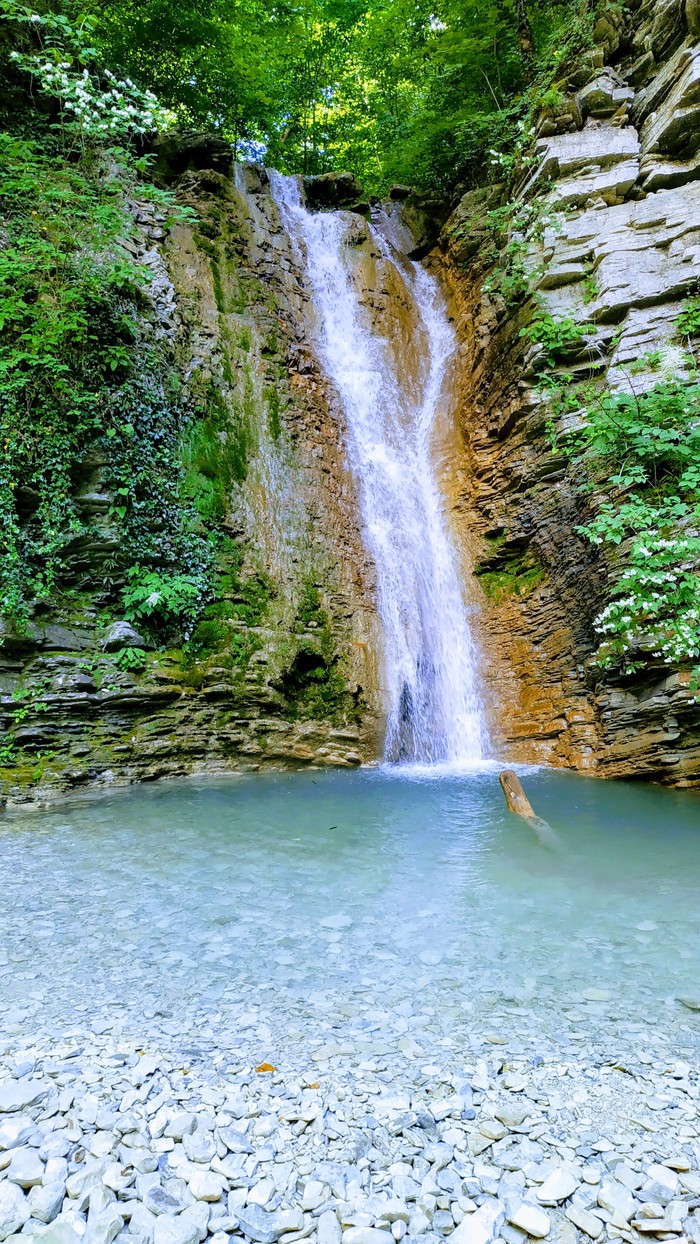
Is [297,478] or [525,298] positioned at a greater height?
[525,298]

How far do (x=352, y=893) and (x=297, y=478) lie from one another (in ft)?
21.9

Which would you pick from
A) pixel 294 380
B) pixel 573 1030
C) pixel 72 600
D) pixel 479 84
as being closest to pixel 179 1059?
pixel 573 1030

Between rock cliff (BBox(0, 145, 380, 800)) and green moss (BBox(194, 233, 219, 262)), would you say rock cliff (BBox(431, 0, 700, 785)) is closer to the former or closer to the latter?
rock cliff (BBox(0, 145, 380, 800))

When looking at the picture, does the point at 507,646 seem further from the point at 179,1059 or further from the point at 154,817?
the point at 179,1059

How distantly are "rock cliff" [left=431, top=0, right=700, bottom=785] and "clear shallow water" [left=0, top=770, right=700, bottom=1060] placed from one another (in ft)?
6.81

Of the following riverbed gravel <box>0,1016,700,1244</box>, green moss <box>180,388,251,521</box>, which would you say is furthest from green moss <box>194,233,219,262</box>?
riverbed gravel <box>0,1016,700,1244</box>

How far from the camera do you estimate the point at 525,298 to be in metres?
8.90

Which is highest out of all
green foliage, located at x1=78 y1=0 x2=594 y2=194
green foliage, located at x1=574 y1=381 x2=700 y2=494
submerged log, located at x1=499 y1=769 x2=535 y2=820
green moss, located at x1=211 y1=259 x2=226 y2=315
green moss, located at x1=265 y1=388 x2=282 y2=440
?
green foliage, located at x1=78 y1=0 x2=594 y2=194

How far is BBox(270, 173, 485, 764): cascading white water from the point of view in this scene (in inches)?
324

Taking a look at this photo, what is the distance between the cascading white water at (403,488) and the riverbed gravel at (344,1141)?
5812mm

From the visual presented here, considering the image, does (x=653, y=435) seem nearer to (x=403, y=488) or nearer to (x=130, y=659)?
(x=403, y=488)

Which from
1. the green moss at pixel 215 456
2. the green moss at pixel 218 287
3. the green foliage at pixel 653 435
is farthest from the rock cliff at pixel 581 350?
the green moss at pixel 218 287

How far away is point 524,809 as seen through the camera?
16.8 feet

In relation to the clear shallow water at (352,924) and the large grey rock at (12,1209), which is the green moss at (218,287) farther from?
the large grey rock at (12,1209)
